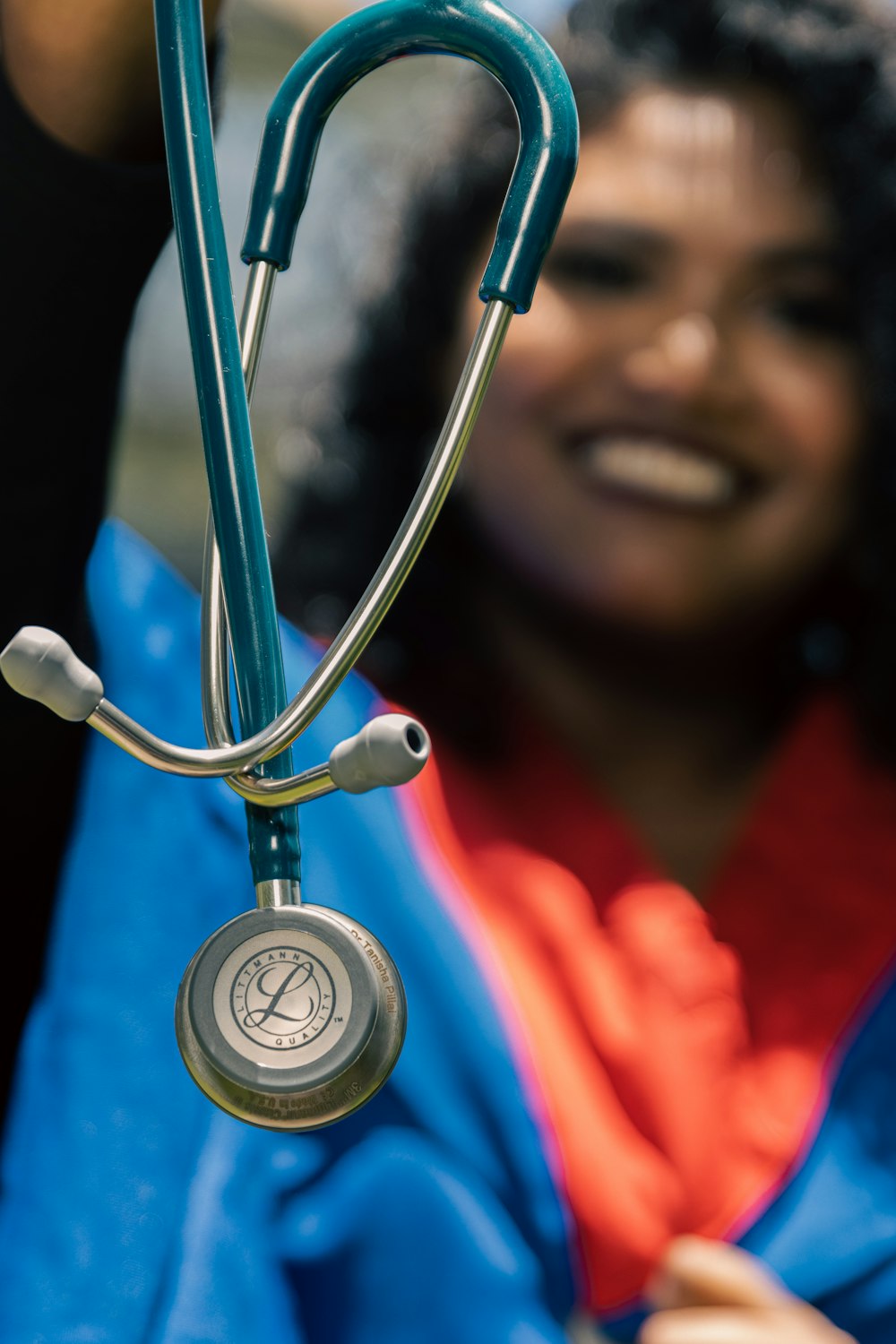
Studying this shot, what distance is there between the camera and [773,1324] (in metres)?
0.49

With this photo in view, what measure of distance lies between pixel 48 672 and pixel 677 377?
1.32ft

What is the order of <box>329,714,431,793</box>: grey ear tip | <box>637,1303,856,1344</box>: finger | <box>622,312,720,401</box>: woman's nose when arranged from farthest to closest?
<box>622,312,720,401</box>: woman's nose < <box>637,1303,856,1344</box>: finger < <box>329,714,431,793</box>: grey ear tip

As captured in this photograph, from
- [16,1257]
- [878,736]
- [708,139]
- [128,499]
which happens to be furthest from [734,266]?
[128,499]

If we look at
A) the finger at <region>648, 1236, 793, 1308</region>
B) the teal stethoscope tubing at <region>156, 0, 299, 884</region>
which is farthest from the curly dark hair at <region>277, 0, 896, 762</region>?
the teal stethoscope tubing at <region>156, 0, 299, 884</region>

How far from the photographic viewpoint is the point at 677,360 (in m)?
0.59

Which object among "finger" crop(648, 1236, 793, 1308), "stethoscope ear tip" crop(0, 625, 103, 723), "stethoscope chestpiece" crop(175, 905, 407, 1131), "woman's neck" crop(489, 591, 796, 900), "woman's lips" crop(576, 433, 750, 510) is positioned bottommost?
"finger" crop(648, 1236, 793, 1308)

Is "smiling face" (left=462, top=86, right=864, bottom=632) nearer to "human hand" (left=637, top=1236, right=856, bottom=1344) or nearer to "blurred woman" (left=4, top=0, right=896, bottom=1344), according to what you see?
"blurred woman" (left=4, top=0, right=896, bottom=1344)

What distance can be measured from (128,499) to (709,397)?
0.74m

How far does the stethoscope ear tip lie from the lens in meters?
0.25

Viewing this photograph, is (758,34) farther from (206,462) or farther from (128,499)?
(128,499)

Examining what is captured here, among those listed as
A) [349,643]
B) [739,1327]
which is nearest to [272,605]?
[349,643]

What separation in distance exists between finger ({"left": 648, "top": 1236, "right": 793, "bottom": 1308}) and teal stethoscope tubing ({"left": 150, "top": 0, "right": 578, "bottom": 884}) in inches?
11.7

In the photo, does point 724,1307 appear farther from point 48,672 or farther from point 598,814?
point 48,672

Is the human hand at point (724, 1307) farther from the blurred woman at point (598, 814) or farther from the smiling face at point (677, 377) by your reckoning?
the smiling face at point (677, 377)
